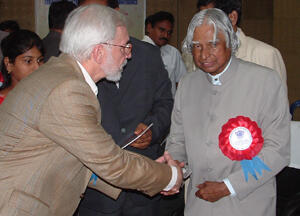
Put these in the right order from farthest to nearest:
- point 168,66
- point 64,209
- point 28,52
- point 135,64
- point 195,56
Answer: point 168,66 → point 28,52 → point 135,64 → point 195,56 → point 64,209

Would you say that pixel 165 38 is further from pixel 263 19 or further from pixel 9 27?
pixel 263 19

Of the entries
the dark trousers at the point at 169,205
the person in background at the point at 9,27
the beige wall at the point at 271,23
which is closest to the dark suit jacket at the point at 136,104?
the dark trousers at the point at 169,205

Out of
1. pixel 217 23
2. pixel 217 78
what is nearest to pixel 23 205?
pixel 217 78

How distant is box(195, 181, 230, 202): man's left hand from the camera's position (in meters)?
1.95

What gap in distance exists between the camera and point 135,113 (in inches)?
99.0

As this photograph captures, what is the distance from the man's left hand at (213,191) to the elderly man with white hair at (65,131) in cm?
26

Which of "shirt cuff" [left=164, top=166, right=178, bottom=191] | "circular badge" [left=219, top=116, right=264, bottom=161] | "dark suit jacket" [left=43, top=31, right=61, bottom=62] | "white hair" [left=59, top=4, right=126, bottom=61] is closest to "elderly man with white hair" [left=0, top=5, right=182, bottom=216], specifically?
"white hair" [left=59, top=4, right=126, bottom=61]

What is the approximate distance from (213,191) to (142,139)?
2.11ft

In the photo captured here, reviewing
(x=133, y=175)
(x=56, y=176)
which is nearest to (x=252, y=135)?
(x=133, y=175)

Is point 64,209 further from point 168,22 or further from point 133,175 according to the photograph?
point 168,22

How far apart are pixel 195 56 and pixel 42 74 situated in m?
0.78

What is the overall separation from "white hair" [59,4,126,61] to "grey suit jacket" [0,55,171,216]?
0.06 meters

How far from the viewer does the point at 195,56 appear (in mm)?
2111

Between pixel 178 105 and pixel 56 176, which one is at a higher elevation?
pixel 178 105
